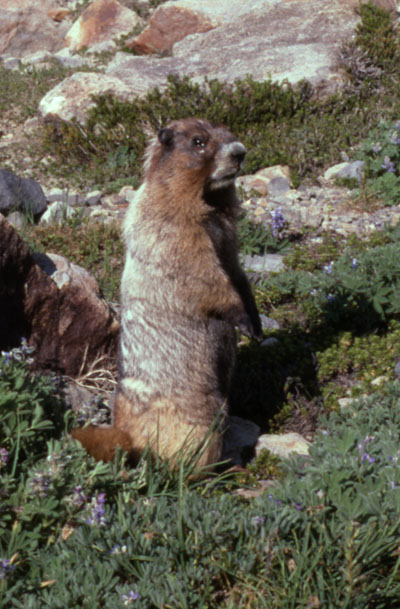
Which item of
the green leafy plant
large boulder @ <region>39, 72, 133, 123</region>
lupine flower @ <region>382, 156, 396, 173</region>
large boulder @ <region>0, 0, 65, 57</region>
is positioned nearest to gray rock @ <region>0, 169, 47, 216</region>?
large boulder @ <region>39, 72, 133, 123</region>

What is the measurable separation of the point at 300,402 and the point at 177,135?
2.26 meters

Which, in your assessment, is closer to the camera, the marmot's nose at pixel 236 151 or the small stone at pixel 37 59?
the marmot's nose at pixel 236 151

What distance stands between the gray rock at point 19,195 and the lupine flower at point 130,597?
5.47 m

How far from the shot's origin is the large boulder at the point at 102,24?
16.7 metres

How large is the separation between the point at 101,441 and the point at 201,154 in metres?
2.03

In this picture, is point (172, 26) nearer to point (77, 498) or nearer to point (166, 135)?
point (166, 135)

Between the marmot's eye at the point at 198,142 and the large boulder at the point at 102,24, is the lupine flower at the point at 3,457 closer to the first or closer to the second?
the marmot's eye at the point at 198,142

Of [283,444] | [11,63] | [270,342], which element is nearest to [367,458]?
[283,444]

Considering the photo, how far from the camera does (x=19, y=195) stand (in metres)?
8.41

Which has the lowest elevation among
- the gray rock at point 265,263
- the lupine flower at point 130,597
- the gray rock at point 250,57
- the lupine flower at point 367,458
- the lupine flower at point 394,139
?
the lupine flower at point 130,597

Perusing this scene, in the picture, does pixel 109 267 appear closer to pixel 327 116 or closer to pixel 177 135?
pixel 177 135

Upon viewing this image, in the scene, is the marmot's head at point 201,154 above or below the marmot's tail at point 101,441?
above

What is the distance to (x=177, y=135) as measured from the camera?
4.95m

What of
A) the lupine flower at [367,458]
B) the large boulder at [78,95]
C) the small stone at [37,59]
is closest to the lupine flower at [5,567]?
the lupine flower at [367,458]
